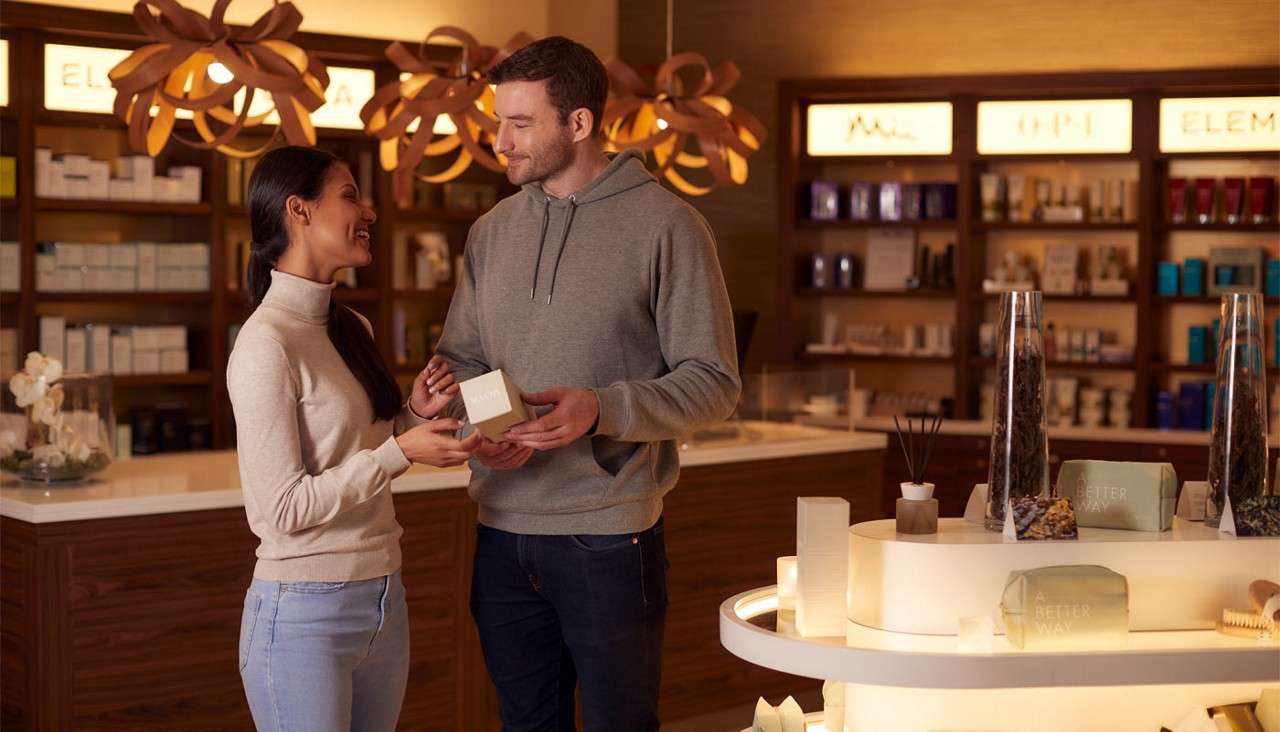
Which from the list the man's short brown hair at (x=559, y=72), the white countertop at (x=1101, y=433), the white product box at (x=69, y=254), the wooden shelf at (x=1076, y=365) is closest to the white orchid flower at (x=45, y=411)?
the man's short brown hair at (x=559, y=72)

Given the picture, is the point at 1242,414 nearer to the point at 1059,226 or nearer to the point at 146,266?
the point at 1059,226

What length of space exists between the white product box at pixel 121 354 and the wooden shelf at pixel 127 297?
0.18 meters

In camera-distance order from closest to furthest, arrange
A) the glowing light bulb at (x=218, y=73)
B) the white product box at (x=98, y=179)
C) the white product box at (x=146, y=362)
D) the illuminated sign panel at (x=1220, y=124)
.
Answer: the glowing light bulb at (x=218, y=73)
the white product box at (x=98, y=179)
the white product box at (x=146, y=362)
the illuminated sign panel at (x=1220, y=124)

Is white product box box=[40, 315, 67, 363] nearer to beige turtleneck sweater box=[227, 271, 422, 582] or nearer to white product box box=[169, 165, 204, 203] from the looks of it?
white product box box=[169, 165, 204, 203]

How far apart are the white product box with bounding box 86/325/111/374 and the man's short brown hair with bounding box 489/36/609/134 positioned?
195 inches

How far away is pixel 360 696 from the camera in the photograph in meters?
2.35

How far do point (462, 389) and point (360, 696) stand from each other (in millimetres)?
574

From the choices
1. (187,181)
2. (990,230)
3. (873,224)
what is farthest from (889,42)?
(187,181)

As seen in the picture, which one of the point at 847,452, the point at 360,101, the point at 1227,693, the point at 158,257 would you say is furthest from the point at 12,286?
the point at 1227,693

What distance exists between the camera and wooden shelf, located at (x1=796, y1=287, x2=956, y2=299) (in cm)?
760

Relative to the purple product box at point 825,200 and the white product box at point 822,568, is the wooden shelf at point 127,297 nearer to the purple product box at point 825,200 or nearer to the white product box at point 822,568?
the purple product box at point 825,200


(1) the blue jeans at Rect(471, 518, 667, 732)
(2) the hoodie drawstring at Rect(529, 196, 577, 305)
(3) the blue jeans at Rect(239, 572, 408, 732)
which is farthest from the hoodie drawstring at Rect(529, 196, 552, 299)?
(3) the blue jeans at Rect(239, 572, 408, 732)

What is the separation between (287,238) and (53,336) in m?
4.74

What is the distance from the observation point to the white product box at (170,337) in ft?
22.5
